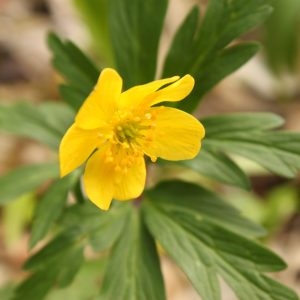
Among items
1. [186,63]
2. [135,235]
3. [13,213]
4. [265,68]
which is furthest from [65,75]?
[265,68]

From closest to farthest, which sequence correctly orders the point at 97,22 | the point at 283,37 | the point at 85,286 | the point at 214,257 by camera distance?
the point at 214,257, the point at 85,286, the point at 97,22, the point at 283,37

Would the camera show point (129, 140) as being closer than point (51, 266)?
Yes

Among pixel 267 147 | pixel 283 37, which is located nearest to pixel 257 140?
pixel 267 147

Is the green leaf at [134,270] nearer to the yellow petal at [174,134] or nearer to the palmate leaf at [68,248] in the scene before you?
the palmate leaf at [68,248]

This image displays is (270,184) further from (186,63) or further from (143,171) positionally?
(143,171)

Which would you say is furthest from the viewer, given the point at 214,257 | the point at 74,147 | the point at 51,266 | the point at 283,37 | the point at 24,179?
the point at 283,37

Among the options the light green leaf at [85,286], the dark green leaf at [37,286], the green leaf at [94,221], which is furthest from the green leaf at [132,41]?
the light green leaf at [85,286]

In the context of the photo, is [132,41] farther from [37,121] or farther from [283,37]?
[283,37]

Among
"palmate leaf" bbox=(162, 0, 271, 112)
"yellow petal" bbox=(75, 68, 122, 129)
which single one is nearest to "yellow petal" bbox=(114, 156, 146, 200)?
"yellow petal" bbox=(75, 68, 122, 129)
